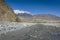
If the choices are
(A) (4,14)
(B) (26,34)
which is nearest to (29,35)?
(B) (26,34)

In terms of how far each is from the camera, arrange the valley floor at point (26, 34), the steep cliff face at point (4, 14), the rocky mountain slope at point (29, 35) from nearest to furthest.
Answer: the rocky mountain slope at point (29, 35), the valley floor at point (26, 34), the steep cliff face at point (4, 14)

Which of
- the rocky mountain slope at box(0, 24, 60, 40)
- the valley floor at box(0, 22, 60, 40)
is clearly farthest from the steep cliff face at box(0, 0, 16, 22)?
the rocky mountain slope at box(0, 24, 60, 40)

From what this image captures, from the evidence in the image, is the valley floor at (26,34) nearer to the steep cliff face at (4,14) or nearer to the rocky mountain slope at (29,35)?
the rocky mountain slope at (29,35)

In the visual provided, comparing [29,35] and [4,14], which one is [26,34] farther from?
[4,14]

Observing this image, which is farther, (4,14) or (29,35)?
(4,14)

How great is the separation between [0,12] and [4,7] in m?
4.58

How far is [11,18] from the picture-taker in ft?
199

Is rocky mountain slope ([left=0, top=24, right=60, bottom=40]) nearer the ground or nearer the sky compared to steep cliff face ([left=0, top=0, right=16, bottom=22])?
nearer the ground

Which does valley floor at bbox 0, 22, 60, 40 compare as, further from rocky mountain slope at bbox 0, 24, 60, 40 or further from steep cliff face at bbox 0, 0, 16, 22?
steep cliff face at bbox 0, 0, 16, 22

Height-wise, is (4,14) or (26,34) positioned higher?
Answer: (4,14)

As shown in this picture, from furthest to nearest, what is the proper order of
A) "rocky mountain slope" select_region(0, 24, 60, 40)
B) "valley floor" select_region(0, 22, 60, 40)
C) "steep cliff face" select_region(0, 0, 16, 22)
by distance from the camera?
"steep cliff face" select_region(0, 0, 16, 22)
"valley floor" select_region(0, 22, 60, 40)
"rocky mountain slope" select_region(0, 24, 60, 40)

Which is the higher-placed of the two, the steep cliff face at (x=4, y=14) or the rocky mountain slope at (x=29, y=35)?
the steep cliff face at (x=4, y=14)

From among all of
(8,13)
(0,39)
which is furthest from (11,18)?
(0,39)

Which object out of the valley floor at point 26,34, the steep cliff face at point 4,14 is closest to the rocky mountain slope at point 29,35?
the valley floor at point 26,34
